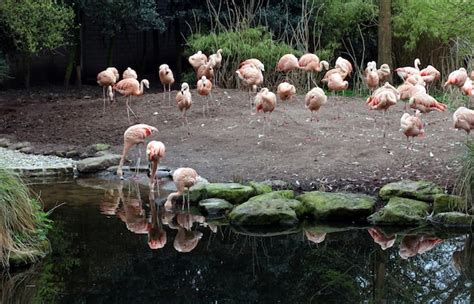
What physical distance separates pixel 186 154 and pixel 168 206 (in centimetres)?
197

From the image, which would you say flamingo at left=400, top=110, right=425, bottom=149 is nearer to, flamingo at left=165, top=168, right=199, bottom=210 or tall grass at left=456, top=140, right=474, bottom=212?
tall grass at left=456, top=140, right=474, bottom=212

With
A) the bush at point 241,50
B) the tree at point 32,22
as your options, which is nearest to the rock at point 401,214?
the bush at point 241,50

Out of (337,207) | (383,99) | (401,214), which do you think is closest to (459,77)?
(383,99)

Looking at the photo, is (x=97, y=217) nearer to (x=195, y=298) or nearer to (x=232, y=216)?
(x=232, y=216)

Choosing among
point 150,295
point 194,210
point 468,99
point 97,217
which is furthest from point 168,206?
point 468,99

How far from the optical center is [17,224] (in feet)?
20.2

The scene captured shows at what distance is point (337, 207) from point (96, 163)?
3.57 meters

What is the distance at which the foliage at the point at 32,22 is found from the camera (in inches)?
505

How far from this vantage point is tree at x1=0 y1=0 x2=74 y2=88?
1284 centimetres

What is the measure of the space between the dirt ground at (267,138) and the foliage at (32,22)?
1087 millimetres

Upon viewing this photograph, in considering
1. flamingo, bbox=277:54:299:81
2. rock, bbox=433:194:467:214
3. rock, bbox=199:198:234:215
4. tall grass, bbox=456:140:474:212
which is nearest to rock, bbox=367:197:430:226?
rock, bbox=433:194:467:214

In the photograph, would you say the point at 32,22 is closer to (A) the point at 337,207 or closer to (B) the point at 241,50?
(B) the point at 241,50

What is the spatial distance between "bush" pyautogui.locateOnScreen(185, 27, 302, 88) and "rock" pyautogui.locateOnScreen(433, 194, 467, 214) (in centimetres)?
631

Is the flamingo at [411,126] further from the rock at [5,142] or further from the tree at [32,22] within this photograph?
the tree at [32,22]
